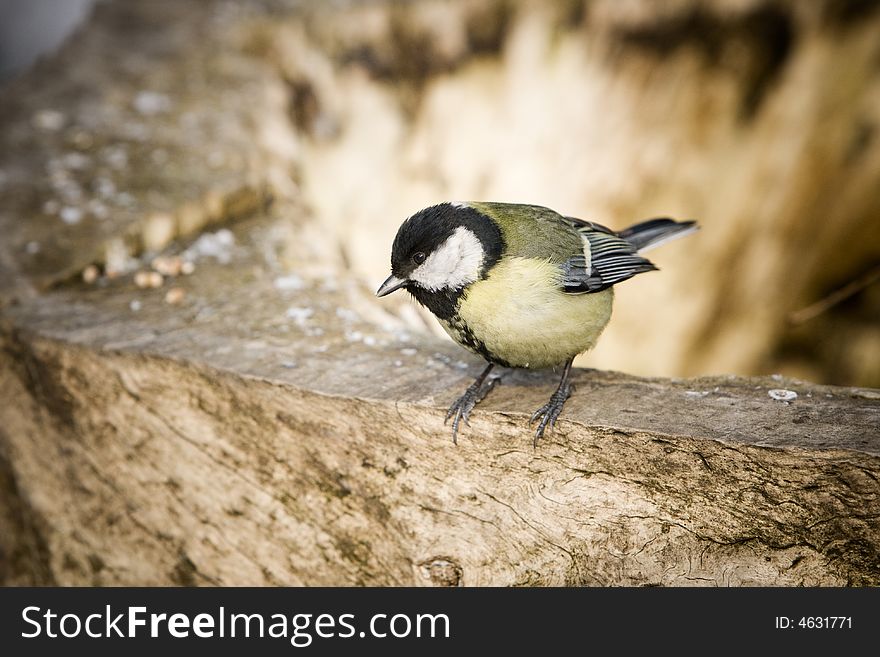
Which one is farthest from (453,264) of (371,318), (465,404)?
(371,318)

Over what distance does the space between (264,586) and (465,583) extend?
672mm

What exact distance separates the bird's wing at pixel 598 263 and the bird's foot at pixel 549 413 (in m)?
0.31

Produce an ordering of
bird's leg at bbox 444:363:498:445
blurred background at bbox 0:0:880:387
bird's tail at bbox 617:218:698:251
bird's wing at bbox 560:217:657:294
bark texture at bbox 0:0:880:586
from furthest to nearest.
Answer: blurred background at bbox 0:0:880:387
bird's tail at bbox 617:218:698:251
bird's wing at bbox 560:217:657:294
bird's leg at bbox 444:363:498:445
bark texture at bbox 0:0:880:586

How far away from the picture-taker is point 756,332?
4.69m

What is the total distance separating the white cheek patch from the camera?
206 cm

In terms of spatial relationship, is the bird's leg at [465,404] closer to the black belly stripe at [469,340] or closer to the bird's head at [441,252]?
the black belly stripe at [469,340]

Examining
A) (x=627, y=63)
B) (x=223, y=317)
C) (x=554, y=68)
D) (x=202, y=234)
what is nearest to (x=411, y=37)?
(x=554, y=68)

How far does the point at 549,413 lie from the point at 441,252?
1.66 feet

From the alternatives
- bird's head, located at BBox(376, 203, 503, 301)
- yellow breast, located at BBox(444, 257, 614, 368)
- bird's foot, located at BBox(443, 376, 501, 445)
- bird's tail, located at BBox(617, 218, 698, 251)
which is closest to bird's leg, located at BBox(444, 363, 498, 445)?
bird's foot, located at BBox(443, 376, 501, 445)

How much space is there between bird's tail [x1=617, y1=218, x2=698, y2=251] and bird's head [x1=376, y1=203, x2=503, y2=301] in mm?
679

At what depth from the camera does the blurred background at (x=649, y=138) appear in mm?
4027

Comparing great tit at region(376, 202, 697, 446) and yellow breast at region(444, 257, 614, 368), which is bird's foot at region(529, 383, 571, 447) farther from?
yellow breast at region(444, 257, 614, 368)

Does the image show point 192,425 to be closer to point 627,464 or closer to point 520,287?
point 520,287

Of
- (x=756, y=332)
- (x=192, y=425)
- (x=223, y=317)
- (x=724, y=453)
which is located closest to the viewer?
(x=724, y=453)
